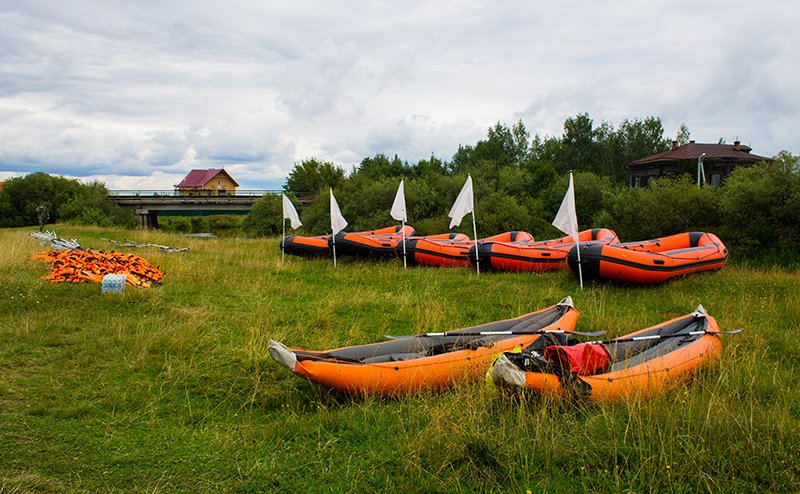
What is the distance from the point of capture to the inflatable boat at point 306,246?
15.6m

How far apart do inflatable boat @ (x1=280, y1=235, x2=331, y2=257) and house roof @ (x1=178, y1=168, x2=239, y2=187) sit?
74.7 metres

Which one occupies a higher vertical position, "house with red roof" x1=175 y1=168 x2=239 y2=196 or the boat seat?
"house with red roof" x1=175 y1=168 x2=239 y2=196

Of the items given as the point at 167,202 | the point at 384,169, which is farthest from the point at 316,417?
the point at 167,202

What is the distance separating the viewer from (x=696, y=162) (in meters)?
36.4

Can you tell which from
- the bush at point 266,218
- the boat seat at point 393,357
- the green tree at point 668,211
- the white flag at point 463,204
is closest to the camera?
the boat seat at point 393,357

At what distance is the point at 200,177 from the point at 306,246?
3069 inches

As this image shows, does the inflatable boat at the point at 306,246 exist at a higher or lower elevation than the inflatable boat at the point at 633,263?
higher

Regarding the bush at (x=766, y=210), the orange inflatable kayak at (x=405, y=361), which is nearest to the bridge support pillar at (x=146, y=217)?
the bush at (x=766, y=210)

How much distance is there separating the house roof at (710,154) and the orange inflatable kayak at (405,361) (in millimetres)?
35439

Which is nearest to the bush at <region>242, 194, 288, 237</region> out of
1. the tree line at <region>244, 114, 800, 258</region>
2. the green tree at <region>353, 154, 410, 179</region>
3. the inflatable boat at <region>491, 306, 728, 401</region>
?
the tree line at <region>244, 114, 800, 258</region>

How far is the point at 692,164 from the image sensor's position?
36.4m

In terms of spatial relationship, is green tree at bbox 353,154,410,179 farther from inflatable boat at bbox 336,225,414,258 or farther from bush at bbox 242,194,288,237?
inflatable boat at bbox 336,225,414,258

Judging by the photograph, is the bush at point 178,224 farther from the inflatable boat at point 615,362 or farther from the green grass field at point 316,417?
the inflatable boat at point 615,362

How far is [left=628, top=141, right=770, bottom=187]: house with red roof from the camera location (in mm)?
36250
